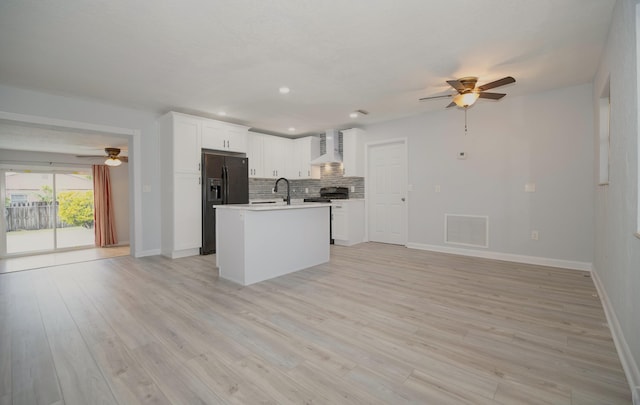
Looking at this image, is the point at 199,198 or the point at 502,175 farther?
the point at 199,198

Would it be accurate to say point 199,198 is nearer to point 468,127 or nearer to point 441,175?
point 441,175

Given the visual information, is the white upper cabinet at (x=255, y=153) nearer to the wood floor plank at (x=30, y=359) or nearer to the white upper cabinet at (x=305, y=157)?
the white upper cabinet at (x=305, y=157)

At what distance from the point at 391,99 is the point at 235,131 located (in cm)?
306

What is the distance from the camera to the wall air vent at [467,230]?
182 inches

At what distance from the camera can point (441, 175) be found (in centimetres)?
506

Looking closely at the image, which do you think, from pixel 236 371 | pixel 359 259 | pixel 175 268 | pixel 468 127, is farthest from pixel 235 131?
pixel 236 371

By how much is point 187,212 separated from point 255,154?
6.63ft

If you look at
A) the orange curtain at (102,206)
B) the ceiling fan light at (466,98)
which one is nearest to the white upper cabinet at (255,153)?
the ceiling fan light at (466,98)

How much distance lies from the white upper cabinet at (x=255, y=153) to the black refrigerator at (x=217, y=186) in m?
0.55

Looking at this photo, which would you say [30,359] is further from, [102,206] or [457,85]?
[102,206]

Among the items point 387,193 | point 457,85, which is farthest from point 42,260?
point 457,85

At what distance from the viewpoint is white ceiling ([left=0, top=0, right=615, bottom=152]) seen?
2.23m

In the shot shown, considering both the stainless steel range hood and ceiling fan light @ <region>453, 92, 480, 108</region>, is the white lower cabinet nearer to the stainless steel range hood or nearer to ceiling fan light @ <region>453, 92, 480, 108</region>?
the stainless steel range hood

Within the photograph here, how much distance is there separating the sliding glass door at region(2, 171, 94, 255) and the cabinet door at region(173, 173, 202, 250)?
5.15 metres
